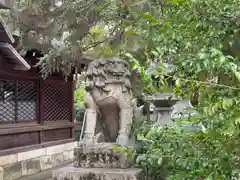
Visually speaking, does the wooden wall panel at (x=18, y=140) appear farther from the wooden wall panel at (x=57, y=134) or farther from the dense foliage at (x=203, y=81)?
the dense foliage at (x=203, y=81)

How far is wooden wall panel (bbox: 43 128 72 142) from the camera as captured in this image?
32.3 feet

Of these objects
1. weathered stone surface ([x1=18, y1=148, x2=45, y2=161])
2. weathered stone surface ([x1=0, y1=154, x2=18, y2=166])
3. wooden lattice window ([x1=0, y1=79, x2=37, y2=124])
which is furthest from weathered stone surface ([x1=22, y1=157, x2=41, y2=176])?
wooden lattice window ([x1=0, y1=79, x2=37, y2=124])

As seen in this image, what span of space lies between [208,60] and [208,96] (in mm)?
350

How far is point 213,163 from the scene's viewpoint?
2.17m

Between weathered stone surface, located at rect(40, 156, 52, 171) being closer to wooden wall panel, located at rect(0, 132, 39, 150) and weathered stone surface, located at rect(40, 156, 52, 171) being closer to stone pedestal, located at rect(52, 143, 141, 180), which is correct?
wooden wall panel, located at rect(0, 132, 39, 150)

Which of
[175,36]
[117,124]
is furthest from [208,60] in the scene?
[117,124]

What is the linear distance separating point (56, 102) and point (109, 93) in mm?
6025

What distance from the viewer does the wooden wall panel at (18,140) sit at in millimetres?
7926


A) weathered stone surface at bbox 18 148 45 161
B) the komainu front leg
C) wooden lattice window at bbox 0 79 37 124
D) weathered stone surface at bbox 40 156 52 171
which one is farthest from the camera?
weathered stone surface at bbox 40 156 52 171

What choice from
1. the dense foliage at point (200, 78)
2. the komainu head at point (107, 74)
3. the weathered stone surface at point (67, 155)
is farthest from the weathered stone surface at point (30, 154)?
the dense foliage at point (200, 78)

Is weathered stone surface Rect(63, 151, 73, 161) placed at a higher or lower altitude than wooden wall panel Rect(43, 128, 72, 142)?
lower

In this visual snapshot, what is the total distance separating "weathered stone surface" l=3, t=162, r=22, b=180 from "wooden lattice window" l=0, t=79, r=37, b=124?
104 cm

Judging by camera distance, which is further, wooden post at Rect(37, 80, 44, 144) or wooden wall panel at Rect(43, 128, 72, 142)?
wooden wall panel at Rect(43, 128, 72, 142)

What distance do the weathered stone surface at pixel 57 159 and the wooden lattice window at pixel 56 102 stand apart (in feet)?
3.53
